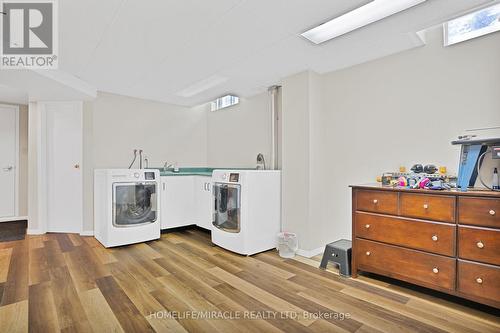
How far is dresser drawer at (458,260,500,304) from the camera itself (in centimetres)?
165

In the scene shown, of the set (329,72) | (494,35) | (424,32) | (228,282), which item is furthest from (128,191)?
(494,35)

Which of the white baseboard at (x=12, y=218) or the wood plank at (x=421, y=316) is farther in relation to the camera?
the white baseboard at (x=12, y=218)

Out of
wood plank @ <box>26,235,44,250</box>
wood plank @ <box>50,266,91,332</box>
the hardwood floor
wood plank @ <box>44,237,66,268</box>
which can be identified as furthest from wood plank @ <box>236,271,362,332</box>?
wood plank @ <box>26,235,44,250</box>

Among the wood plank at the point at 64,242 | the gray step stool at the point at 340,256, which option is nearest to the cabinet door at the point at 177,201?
the wood plank at the point at 64,242

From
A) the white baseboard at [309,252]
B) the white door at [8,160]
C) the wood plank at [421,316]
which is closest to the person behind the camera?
the wood plank at [421,316]

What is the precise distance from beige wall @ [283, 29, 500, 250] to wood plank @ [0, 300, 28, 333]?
244 centimetres

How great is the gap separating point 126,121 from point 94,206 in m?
1.40

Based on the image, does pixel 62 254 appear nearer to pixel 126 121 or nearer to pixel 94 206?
pixel 94 206

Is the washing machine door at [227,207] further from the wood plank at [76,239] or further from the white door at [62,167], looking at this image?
the white door at [62,167]

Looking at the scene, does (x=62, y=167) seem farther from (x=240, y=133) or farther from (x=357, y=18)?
(x=357, y=18)

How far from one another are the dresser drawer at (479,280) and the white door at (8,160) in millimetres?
6586

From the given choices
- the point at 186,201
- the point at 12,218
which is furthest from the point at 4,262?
the point at 12,218

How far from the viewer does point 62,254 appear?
298cm

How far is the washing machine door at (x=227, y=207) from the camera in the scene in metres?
3.00
